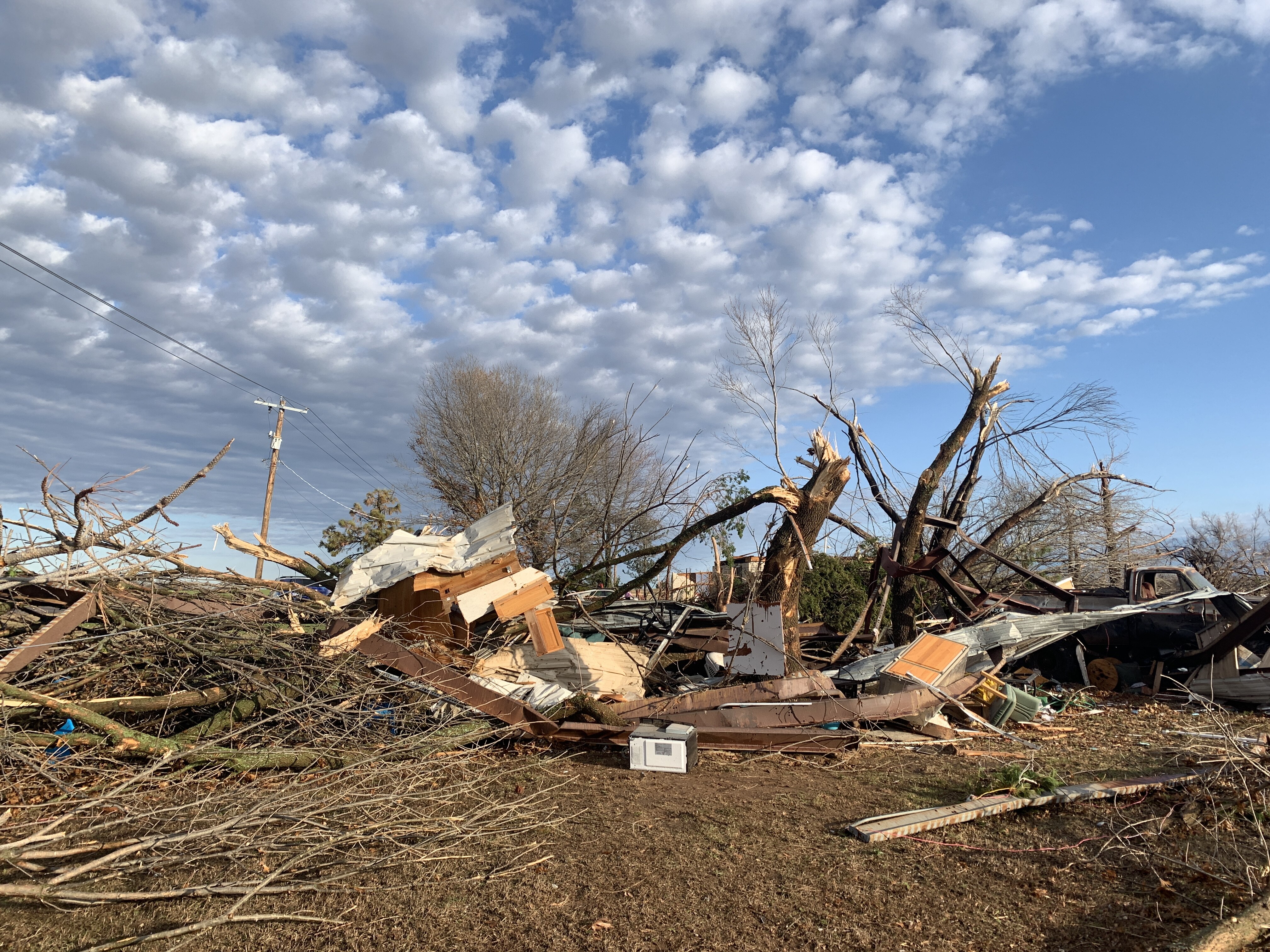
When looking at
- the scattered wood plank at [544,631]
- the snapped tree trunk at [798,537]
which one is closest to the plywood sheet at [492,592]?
the scattered wood plank at [544,631]

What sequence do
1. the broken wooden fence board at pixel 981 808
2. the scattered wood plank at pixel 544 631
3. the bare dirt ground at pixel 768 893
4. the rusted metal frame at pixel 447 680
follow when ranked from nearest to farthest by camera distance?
the bare dirt ground at pixel 768 893, the broken wooden fence board at pixel 981 808, the rusted metal frame at pixel 447 680, the scattered wood plank at pixel 544 631

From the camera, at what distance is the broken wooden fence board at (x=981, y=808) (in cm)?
416

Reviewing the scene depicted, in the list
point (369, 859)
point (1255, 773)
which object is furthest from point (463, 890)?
point (1255, 773)

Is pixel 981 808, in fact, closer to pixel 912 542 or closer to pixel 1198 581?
pixel 912 542

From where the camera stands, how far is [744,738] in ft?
20.6

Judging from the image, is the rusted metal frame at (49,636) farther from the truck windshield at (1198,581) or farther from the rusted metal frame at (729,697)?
the truck windshield at (1198,581)

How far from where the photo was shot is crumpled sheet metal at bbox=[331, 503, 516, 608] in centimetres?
680

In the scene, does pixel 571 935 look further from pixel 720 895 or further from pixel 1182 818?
pixel 1182 818

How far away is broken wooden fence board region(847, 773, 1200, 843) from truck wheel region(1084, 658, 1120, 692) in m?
5.19

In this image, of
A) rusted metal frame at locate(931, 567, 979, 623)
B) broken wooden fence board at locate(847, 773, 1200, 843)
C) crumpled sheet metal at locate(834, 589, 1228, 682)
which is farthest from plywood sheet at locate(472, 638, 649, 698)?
broken wooden fence board at locate(847, 773, 1200, 843)

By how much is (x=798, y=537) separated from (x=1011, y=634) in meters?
2.39

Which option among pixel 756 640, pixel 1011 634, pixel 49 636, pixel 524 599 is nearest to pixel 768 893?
pixel 524 599

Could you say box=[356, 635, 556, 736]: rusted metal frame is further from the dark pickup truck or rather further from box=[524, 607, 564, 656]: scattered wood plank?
the dark pickup truck

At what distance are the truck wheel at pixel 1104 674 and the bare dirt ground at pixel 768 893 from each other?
209 inches
